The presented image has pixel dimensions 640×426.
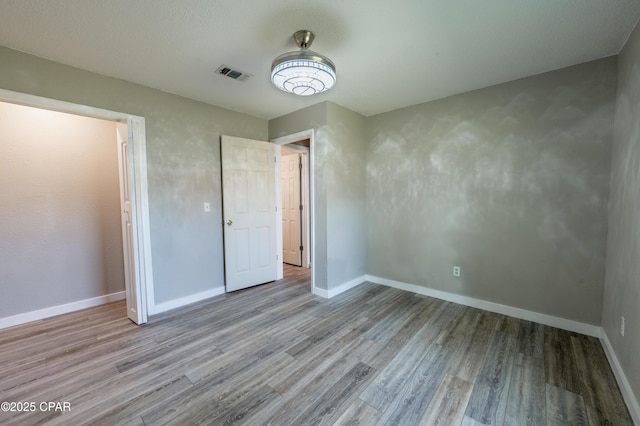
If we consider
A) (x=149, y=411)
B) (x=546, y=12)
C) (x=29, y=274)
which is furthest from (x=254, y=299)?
(x=546, y=12)

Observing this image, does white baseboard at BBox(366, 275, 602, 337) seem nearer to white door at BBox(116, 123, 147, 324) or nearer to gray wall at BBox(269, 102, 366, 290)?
gray wall at BBox(269, 102, 366, 290)

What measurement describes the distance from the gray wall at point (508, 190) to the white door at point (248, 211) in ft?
5.51

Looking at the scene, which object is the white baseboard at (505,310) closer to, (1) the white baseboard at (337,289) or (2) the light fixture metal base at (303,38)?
(1) the white baseboard at (337,289)

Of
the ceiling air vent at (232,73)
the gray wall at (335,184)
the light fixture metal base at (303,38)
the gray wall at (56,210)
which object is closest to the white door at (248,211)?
the gray wall at (335,184)

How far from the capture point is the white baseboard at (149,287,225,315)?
2944 mm

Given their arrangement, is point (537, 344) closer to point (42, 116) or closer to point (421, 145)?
point (421, 145)

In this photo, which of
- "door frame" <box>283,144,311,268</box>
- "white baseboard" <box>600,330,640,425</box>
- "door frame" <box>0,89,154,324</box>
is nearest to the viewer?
"white baseboard" <box>600,330,640,425</box>

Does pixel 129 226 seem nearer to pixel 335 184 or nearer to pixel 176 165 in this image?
pixel 176 165

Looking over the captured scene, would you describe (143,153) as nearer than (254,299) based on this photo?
Yes

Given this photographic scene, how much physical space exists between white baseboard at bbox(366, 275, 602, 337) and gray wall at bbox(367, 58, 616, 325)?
57 mm

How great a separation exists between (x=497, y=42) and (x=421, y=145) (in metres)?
1.41

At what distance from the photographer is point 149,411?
161 cm

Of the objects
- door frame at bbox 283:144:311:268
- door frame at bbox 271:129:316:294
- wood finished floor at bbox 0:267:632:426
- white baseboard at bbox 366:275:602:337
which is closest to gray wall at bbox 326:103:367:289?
door frame at bbox 271:129:316:294

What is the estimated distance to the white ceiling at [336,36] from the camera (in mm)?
1655
